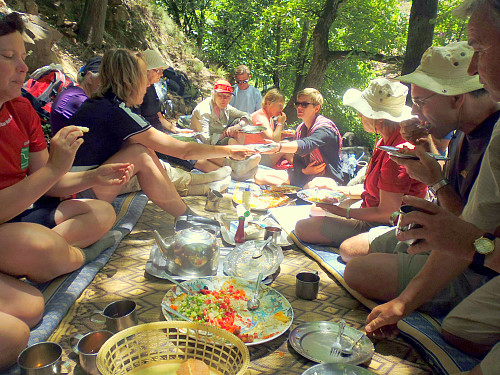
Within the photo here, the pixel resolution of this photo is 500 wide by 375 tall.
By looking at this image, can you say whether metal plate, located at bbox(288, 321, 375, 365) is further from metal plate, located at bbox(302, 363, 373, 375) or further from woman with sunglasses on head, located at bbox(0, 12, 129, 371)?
woman with sunglasses on head, located at bbox(0, 12, 129, 371)

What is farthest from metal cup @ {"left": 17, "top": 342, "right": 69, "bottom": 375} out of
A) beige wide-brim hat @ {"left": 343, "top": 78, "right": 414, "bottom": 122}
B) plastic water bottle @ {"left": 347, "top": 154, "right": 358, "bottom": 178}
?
plastic water bottle @ {"left": 347, "top": 154, "right": 358, "bottom": 178}

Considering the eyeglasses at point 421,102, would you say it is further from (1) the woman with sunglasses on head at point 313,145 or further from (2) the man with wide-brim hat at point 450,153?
(1) the woman with sunglasses on head at point 313,145

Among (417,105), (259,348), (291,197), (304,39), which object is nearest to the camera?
(259,348)

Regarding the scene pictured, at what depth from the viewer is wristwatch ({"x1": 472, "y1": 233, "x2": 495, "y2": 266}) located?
1.53m

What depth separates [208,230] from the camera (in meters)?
3.13

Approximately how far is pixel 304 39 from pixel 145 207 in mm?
12415

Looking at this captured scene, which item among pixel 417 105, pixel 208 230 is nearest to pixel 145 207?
pixel 208 230

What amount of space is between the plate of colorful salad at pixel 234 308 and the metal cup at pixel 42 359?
57 centimetres

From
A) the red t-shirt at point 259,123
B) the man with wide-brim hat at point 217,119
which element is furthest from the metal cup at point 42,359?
the red t-shirt at point 259,123

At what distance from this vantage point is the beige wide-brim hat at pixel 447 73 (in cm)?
257

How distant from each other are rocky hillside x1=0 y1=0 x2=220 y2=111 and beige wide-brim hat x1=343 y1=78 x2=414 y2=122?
5250 millimetres

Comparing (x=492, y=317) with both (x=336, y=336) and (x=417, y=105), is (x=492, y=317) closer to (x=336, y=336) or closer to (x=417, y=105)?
(x=336, y=336)

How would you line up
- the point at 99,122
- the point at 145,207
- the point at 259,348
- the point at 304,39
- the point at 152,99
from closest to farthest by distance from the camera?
the point at 259,348 → the point at 99,122 → the point at 145,207 → the point at 152,99 → the point at 304,39

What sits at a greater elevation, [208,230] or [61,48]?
[61,48]
